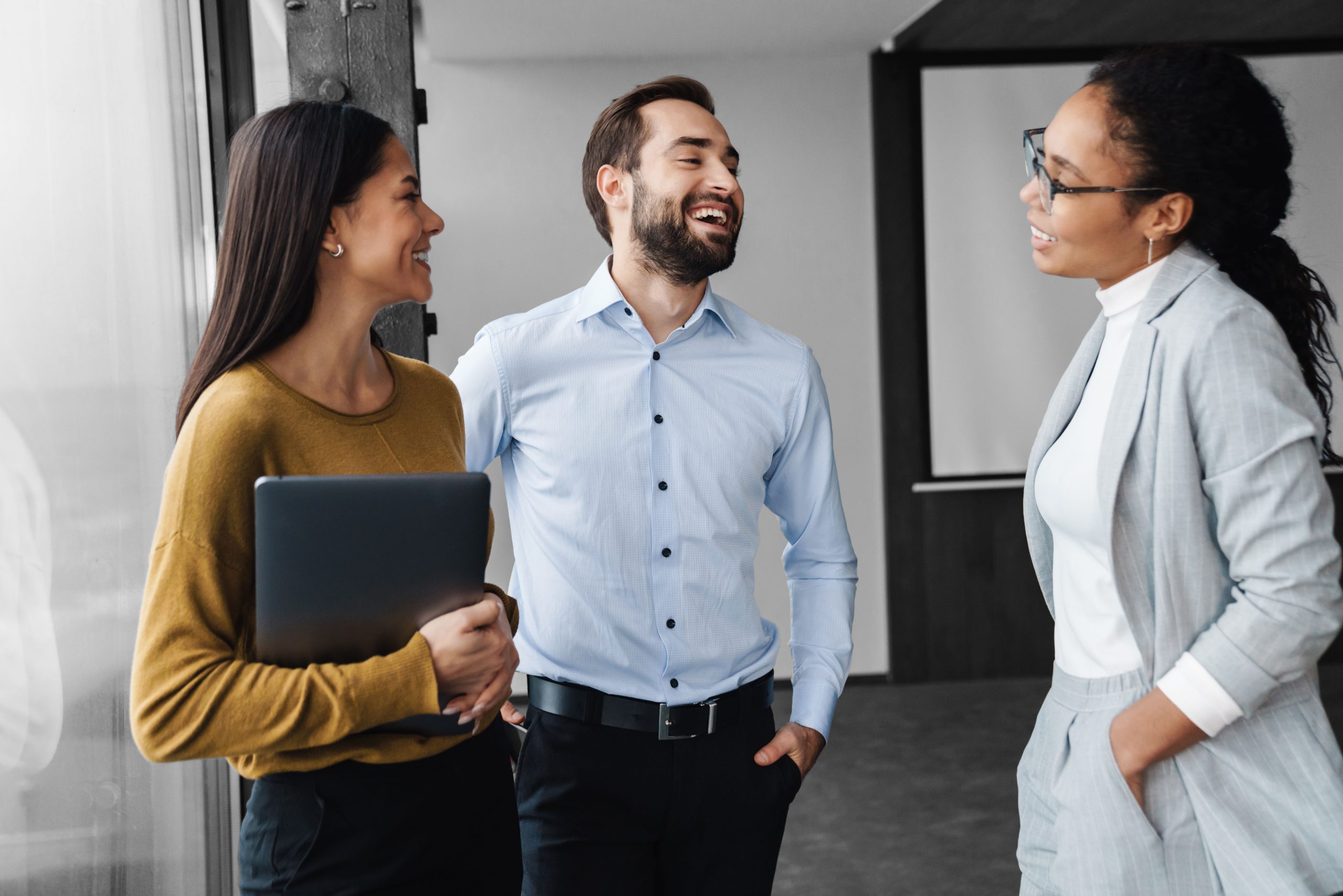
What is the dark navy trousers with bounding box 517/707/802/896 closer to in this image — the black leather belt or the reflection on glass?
the black leather belt

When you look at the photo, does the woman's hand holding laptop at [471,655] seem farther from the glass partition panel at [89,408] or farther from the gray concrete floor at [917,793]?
the gray concrete floor at [917,793]

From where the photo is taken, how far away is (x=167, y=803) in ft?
6.74

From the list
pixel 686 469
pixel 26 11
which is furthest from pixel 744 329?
pixel 26 11

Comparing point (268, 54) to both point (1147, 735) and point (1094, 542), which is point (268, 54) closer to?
point (1094, 542)

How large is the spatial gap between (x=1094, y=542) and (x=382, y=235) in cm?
95

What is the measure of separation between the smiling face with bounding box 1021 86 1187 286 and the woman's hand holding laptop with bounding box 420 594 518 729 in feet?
2.75

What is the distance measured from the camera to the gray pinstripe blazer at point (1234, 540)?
114cm

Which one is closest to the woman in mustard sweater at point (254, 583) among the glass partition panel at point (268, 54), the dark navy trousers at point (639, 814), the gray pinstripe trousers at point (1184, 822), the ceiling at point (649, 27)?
the dark navy trousers at point (639, 814)

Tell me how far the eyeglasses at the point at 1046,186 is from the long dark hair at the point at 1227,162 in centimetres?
1

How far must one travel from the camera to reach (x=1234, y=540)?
1162 mm

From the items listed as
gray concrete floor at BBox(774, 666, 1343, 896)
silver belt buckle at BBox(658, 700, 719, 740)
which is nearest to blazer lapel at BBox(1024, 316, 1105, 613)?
silver belt buckle at BBox(658, 700, 719, 740)

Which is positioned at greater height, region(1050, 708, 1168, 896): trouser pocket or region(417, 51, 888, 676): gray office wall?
region(417, 51, 888, 676): gray office wall

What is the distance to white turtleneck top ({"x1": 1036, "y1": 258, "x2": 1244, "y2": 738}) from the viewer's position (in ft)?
3.91

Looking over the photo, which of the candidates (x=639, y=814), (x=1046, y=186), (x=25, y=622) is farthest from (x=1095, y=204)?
(x=25, y=622)
